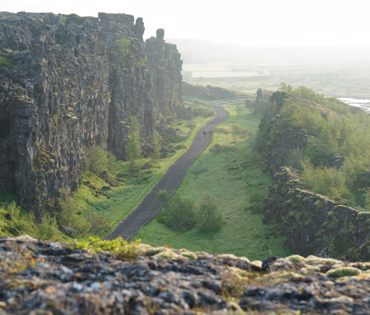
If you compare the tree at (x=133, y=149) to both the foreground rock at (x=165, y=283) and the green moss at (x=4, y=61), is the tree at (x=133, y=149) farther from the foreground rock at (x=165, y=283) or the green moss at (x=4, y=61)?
the foreground rock at (x=165, y=283)

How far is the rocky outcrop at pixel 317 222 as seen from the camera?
63.8 metres

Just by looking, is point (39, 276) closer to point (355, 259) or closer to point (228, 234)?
point (355, 259)

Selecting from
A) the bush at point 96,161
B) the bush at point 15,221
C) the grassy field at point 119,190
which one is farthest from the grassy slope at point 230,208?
the bush at point 96,161

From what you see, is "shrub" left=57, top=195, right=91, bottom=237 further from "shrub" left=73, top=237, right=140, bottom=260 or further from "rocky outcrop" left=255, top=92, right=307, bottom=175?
"rocky outcrop" left=255, top=92, right=307, bottom=175

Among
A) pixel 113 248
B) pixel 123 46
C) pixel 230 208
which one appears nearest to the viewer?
pixel 113 248

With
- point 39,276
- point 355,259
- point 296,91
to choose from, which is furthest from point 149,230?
point 296,91

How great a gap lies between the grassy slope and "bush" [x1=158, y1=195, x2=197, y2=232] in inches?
68.3

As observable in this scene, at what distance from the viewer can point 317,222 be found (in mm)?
74312

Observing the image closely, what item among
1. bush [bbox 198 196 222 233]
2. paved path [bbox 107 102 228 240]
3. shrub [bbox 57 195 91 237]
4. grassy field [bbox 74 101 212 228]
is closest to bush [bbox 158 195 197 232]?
bush [bbox 198 196 222 233]

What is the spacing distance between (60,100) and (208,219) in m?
43.2

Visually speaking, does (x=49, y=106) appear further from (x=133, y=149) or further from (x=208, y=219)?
(x=133, y=149)

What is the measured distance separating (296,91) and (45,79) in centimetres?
11844

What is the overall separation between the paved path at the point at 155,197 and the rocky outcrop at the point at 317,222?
26.2 m

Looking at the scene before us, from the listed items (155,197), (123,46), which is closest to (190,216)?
(155,197)
